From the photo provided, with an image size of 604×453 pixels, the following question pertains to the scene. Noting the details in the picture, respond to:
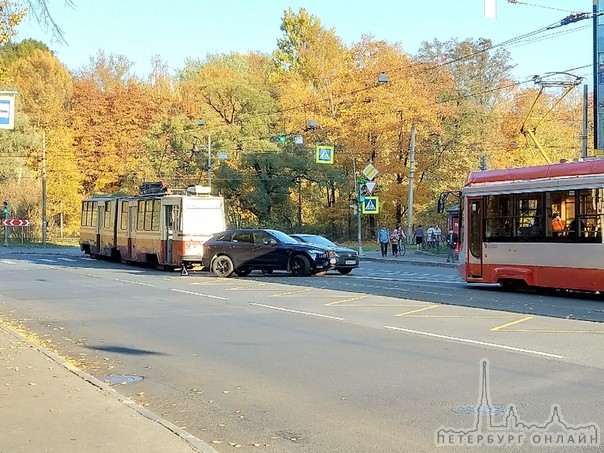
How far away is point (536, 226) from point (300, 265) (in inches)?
381

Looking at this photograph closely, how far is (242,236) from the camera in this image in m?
29.3

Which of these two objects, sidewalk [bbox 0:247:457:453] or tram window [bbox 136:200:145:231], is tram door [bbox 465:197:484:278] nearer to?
sidewalk [bbox 0:247:457:453]

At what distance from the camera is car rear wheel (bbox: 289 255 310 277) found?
93.6ft

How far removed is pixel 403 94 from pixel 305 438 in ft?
168

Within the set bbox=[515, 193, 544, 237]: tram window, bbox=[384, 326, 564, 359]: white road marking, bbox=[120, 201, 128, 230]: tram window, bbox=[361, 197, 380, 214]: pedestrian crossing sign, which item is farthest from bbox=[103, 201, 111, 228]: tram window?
bbox=[384, 326, 564, 359]: white road marking

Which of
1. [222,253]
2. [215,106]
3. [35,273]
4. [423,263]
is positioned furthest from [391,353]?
[215,106]

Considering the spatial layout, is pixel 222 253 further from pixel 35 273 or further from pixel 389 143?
pixel 389 143

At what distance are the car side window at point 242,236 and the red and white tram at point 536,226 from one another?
841 centimetres

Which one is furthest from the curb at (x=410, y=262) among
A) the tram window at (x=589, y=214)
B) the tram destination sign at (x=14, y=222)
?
the tram destination sign at (x=14, y=222)

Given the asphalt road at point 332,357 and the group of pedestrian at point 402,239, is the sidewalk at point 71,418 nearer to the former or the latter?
the asphalt road at point 332,357

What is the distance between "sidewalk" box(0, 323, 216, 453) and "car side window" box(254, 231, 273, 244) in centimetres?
1902

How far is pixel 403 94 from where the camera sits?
5697 centimetres

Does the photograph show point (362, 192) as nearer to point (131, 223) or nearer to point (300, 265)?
point (131, 223)

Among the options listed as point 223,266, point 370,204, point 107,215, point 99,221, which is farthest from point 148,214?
point 370,204
